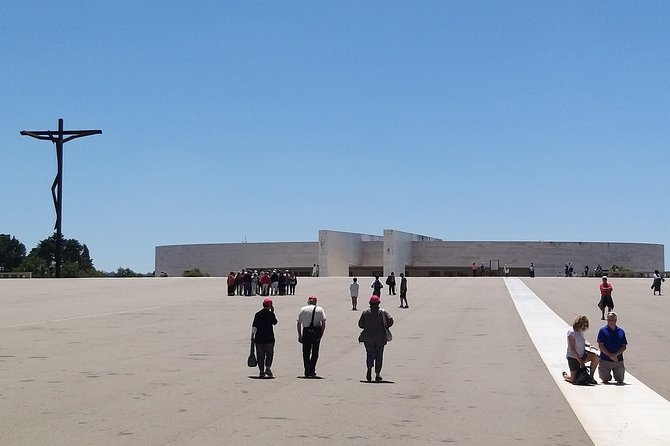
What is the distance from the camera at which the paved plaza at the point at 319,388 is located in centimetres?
900

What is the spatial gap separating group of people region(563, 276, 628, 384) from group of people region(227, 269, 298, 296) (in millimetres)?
30937

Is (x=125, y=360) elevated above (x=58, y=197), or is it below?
below

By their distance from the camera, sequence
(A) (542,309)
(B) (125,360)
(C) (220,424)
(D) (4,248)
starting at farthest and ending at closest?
(D) (4,248) → (A) (542,309) → (B) (125,360) → (C) (220,424)

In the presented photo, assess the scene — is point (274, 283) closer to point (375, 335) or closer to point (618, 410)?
point (375, 335)

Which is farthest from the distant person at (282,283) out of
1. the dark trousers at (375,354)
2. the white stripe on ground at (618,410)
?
the dark trousers at (375,354)

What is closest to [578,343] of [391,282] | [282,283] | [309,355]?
[309,355]

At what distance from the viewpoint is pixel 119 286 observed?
52906 millimetres

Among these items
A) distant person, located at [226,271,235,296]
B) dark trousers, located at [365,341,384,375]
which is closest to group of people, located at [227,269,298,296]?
distant person, located at [226,271,235,296]

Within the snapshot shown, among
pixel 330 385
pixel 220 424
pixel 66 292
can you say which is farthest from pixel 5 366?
pixel 66 292

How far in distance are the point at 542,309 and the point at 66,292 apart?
84.9 ft

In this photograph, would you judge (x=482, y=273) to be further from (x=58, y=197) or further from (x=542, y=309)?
(x=542, y=309)

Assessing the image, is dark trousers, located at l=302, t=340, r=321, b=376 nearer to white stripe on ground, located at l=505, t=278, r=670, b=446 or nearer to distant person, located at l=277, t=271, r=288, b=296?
white stripe on ground, located at l=505, t=278, r=670, b=446

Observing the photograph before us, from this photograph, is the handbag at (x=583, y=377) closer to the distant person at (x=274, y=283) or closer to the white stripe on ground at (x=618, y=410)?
the white stripe on ground at (x=618, y=410)

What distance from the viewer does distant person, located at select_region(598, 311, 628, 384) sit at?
1295 cm
